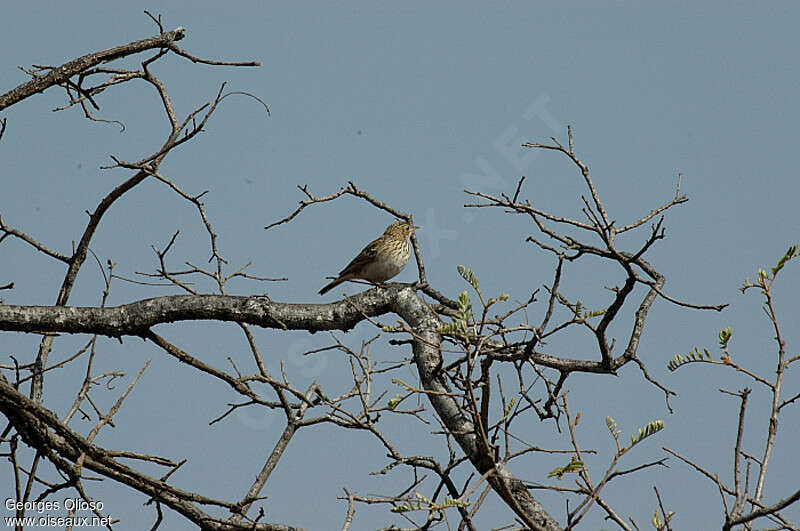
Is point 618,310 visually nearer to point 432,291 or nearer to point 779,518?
point 779,518

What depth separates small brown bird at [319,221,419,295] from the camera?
8.46m

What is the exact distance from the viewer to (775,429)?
3256 millimetres

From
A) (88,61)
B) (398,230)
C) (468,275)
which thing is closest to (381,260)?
(398,230)

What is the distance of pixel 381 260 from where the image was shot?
27.7 ft

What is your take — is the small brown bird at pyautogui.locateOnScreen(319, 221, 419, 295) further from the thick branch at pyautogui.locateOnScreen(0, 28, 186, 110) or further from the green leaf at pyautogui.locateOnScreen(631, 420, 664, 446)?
the green leaf at pyautogui.locateOnScreen(631, 420, 664, 446)

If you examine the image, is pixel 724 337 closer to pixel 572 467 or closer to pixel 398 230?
pixel 572 467

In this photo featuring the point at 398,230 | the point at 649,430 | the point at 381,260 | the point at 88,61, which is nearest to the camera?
the point at 649,430

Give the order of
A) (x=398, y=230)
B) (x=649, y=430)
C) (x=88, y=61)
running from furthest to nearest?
(x=398, y=230), (x=88, y=61), (x=649, y=430)

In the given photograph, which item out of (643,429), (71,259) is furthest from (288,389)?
(643,429)

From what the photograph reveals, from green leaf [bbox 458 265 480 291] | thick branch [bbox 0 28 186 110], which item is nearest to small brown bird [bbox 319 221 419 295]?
thick branch [bbox 0 28 186 110]

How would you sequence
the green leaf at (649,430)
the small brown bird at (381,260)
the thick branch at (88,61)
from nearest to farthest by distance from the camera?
the green leaf at (649,430)
the thick branch at (88,61)
the small brown bird at (381,260)

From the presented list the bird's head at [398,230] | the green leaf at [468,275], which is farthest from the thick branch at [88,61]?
the bird's head at [398,230]

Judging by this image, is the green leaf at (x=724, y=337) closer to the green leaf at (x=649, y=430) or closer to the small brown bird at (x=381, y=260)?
the green leaf at (x=649, y=430)

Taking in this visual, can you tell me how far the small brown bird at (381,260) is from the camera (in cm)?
846
